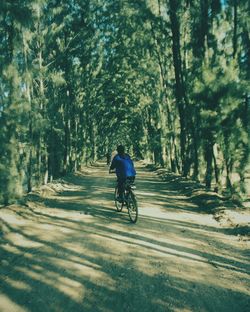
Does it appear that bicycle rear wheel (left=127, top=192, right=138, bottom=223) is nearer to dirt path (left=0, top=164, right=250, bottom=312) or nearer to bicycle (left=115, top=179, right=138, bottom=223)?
bicycle (left=115, top=179, right=138, bottom=223)

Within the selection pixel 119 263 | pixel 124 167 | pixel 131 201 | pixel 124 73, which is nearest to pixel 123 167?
pixel 124 167

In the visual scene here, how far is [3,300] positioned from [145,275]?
2.32 metres

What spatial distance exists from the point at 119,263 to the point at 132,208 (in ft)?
14.4

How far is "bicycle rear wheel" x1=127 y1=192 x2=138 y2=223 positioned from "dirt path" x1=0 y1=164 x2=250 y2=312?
243mm

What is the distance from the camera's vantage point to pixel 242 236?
400 inches

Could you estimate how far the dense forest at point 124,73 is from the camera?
12578 millimetres

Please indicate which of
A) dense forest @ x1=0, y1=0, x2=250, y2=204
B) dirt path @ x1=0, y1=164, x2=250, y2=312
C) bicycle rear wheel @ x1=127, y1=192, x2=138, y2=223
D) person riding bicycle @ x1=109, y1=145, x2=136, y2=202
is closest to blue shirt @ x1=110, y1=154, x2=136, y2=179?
person riding bicycle @ x1=109, y1=145, x2=136, y2=202

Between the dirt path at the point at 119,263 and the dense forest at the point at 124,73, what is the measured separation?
1.33 meters

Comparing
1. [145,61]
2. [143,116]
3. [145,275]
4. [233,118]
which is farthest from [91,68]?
[145,275]

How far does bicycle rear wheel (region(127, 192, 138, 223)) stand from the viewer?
11867mm

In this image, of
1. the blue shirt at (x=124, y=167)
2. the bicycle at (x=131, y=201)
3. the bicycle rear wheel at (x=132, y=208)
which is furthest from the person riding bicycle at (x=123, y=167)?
the bicycle rear wheel at (x=132, y=208)

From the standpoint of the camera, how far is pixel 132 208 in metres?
12.2

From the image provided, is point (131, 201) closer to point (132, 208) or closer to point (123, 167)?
point (132, 208)

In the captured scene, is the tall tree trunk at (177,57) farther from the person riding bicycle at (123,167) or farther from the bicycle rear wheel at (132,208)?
the bicycle rear wheel at (132,208)
